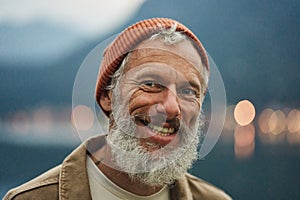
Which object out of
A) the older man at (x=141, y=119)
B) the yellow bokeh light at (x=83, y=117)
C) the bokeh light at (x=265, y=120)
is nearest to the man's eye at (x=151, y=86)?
the older man at (x=141, y=119)

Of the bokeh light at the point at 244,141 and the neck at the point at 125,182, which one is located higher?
the neck at the point at 125,182

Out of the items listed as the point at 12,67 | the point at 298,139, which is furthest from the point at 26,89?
the point at 298,139

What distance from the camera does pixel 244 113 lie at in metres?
1.18

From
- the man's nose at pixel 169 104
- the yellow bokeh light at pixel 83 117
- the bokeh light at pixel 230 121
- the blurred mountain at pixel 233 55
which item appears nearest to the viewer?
the man's nose at pixel 169 104

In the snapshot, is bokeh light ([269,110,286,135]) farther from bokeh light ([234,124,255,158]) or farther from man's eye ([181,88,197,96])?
man's eye ([181,88,197,96])

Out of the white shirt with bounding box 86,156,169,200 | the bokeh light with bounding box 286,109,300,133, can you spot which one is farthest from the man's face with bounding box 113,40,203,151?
the bokeh light with bounding box 286,109,300,133

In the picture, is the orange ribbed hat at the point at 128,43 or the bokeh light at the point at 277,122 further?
the bokeh light at the point at 277,122

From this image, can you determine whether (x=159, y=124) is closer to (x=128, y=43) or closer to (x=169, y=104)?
(x=169, y=104)

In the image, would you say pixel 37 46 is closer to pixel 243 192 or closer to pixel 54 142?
pixel 54 142

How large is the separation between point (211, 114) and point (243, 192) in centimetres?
30

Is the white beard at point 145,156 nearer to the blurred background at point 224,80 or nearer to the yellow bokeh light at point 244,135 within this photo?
the blurred background at point 224,80

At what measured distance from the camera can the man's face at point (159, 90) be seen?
0.78 meters

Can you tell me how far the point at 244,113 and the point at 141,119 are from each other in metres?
0.47

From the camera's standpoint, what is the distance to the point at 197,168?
109 centimetres
